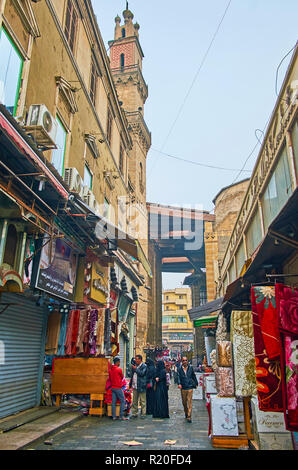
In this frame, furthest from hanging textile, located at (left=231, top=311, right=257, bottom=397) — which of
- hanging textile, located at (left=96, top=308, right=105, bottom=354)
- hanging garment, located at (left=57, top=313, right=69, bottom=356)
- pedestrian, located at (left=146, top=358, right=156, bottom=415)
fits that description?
hanging garment, located at (left=57, top=313, right=69, bottom=356)

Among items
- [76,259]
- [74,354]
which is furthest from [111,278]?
[74,354]

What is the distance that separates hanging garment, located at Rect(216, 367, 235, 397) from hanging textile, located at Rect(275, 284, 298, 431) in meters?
2.37

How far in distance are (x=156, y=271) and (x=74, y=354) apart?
Result: 25.3m

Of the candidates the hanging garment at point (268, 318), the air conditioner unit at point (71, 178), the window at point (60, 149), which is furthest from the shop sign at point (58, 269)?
the hanging garment at point (268, 318)

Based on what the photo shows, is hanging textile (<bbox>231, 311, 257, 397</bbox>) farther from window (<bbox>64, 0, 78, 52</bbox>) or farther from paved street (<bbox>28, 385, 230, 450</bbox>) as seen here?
window (<bbox>64, 0, 78, 52</bbox>)

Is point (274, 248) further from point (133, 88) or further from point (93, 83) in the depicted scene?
point (133, 88)

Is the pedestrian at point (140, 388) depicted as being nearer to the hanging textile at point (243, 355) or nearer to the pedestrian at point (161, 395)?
the pedestrian at point (161, 395)

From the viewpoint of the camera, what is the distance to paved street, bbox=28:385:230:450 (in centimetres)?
595

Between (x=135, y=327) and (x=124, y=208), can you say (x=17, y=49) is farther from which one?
(x=135, y=327)

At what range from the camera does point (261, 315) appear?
175 inches

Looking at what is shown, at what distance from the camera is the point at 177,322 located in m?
66.9

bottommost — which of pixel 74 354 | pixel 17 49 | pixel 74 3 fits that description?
pixel 74 354

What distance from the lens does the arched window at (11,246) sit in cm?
669

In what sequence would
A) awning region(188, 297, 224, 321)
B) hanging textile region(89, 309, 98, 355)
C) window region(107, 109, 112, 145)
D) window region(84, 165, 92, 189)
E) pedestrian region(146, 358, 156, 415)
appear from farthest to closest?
window region(107, 109, 112, 145), awning region(188, 297, 224, 321), window region(84, 165, 92, 189), hanging textile region(89, 309, 98, 355), pedestrian region(146, 358, 156, 415)
